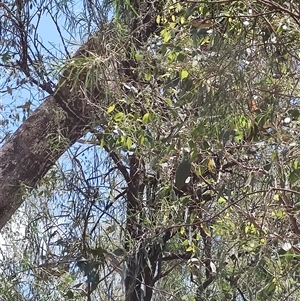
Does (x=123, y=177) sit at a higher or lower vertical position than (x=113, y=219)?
higher

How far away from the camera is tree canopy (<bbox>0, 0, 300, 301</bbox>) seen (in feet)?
4.64

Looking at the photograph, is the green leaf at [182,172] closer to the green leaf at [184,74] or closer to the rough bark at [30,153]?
the green leaf at [184,74]

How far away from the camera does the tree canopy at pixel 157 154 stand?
55.7 inches

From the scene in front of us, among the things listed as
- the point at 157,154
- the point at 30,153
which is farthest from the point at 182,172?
the point at 30,153

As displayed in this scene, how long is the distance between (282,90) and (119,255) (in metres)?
0.61

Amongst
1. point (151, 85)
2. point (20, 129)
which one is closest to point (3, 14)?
point (20, 129)

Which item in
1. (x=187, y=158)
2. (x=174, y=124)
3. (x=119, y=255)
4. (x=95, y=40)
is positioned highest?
(x=95, y=40)

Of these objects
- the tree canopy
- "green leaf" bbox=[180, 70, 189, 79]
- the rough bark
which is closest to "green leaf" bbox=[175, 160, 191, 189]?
the tree canopy

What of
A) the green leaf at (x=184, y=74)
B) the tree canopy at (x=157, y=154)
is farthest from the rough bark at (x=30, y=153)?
the green leaf at (x=184, y=74)

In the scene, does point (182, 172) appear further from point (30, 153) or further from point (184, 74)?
point (30, 153)

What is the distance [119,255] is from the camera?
164cm

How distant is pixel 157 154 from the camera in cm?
157

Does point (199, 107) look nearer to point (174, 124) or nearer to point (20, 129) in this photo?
point (174, 124)

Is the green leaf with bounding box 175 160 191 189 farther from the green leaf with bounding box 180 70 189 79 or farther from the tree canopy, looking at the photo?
the green leaf with bounding box 180 70 189 79
